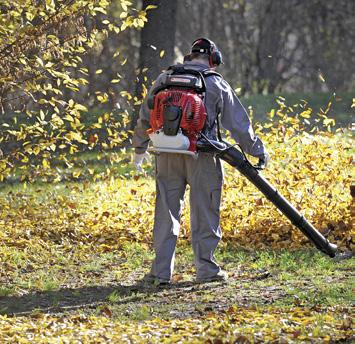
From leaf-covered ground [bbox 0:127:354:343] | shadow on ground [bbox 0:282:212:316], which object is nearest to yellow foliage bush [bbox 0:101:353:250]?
leaf-covered ground [bbox 0:127:354:343]

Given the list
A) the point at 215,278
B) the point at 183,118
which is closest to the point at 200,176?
the point at 183,118

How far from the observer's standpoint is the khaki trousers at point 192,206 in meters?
7.91

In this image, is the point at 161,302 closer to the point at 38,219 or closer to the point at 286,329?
the point at 286,329

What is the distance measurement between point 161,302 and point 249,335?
4.95ft

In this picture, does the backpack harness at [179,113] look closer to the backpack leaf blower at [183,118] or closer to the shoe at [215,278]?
the backpack leaf blower at [183,118]

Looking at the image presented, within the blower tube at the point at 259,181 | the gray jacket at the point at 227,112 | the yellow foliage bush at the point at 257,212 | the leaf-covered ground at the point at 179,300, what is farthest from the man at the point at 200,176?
the yellow foliage bush at the point at 257,212

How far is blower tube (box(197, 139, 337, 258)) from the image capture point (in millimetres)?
7668

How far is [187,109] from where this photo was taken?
7.47 m

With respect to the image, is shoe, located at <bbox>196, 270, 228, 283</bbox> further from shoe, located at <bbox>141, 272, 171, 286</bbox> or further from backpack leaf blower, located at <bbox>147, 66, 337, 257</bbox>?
backpack leaf blower, located at <bbox>147, 66, 337, 257</bbox>

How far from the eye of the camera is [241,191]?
33.6ft

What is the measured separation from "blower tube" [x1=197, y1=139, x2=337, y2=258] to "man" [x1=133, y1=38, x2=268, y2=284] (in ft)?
0.33

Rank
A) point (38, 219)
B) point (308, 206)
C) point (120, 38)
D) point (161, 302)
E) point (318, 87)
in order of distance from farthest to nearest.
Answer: point (318, 87)
point (120, 38)
point (38, 219)
point (308, 206)
point (161, 302)

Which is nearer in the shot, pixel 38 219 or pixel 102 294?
pixel 102 294

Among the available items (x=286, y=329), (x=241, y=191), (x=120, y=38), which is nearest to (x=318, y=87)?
(x=120, y=38)
